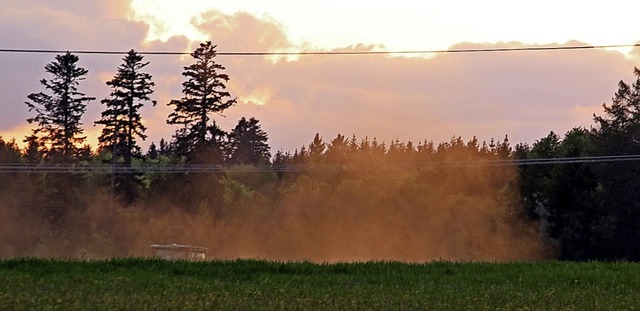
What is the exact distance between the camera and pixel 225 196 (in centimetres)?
7306

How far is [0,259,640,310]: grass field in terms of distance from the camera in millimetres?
16078

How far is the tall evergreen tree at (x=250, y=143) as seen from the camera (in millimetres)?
103688

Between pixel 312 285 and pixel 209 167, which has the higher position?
pixel 209 167

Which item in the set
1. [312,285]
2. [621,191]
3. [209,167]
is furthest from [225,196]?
[312,285]

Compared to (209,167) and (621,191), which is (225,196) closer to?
(209,167)

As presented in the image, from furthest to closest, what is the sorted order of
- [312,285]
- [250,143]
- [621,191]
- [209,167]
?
[250,143], [209,167], [621,191], [312,285]

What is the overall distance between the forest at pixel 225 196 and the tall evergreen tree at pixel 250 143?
25.2 metres

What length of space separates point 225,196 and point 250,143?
38.3 metres

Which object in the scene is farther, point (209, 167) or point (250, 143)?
point (250, 143)

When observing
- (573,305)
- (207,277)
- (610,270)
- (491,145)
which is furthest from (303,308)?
(491,145)

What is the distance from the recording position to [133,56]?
244 ft

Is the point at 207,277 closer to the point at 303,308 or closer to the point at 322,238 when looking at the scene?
the point at 303,308

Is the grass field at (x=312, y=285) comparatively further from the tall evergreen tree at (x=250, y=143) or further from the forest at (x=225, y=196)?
the tall evergreen tree at (x=250, y=143)

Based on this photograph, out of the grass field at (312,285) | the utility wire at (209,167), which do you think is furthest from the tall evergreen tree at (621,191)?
the grass field at (312,285)
